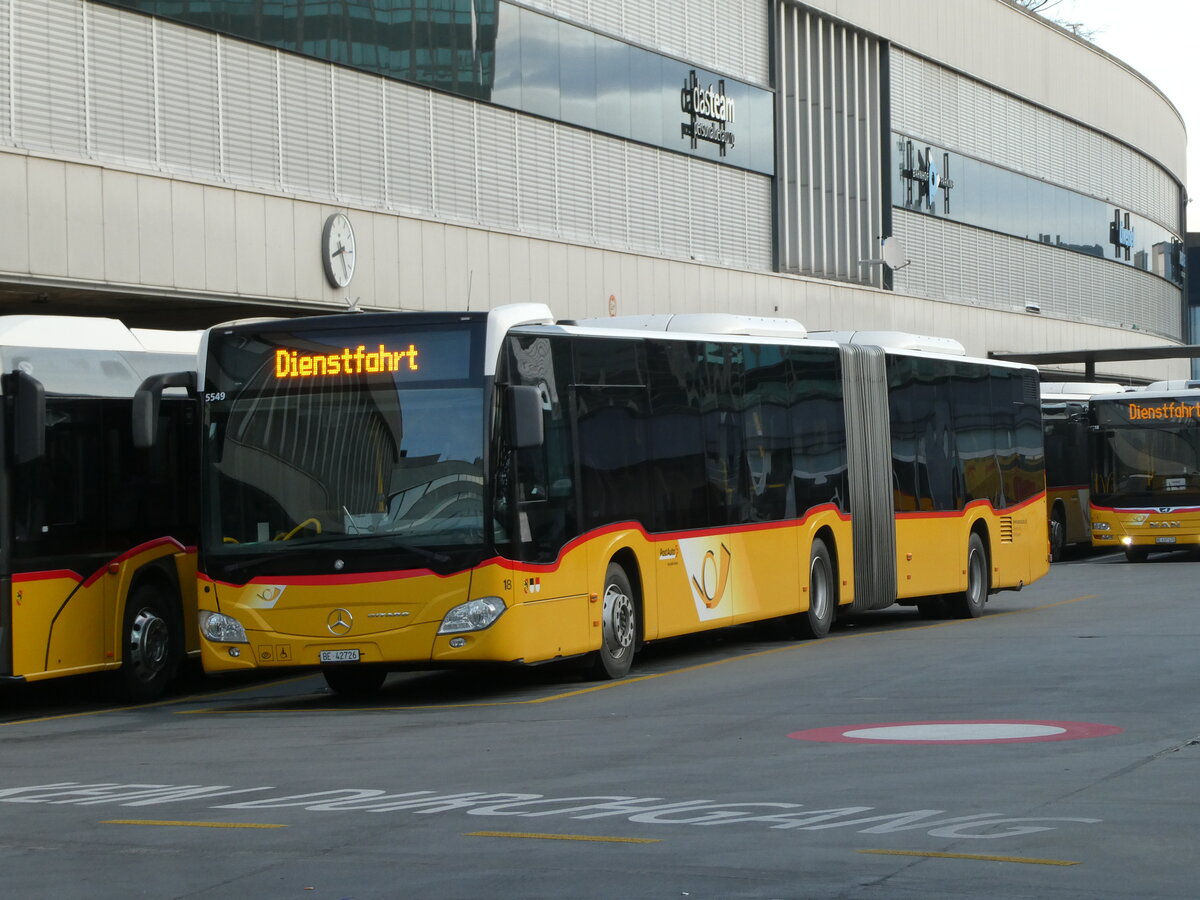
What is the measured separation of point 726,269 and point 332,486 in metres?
27.0

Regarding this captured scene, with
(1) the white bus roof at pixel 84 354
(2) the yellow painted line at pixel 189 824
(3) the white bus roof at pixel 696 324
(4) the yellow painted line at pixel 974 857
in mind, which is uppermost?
(3) the white bus roof at pixel 696 324

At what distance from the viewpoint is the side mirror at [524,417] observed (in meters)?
14.6

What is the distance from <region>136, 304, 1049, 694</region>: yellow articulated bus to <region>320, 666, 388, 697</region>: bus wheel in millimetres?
25

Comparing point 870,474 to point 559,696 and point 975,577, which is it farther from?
point 559,696

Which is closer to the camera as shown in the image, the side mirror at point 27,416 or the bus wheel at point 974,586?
the side mirror at point 27,416

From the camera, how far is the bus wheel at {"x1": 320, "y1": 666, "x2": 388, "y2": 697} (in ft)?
54.1

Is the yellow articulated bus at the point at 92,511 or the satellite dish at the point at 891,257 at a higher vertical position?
the satellite dish at the point at 891,257

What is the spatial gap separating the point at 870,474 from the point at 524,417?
7.74 m

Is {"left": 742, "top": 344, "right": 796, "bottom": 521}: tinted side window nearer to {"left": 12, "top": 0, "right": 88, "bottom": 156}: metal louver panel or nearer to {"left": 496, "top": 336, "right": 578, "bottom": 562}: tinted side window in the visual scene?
{"left": 496, "top": 336, "right": 578, "bottom": 562}: tinted side window

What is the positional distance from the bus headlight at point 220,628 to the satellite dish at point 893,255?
1363 inches

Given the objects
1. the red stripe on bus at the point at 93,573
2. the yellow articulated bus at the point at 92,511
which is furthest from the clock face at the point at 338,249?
the red stripe on bus at the point at 93,573

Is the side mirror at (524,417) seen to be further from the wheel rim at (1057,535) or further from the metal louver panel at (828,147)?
the metal louver panel at (828,147)

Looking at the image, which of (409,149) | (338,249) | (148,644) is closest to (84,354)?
(148,644)

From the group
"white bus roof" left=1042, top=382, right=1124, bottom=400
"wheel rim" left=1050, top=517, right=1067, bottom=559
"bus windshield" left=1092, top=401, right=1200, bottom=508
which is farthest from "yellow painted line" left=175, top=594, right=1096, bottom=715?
"white bus roof" left=1042, top=382, right=1124, bottom=400
